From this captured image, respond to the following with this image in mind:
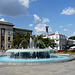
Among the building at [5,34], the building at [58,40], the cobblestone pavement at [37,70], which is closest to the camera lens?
the cobblestone pavement at [37,70]

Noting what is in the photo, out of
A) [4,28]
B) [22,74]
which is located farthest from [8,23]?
[22,74]

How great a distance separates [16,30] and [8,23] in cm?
668

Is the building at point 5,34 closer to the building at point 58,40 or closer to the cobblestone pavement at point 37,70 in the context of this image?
the building at point 58,40

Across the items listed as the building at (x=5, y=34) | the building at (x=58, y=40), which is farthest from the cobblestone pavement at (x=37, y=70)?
the building at (x=58, y=40)

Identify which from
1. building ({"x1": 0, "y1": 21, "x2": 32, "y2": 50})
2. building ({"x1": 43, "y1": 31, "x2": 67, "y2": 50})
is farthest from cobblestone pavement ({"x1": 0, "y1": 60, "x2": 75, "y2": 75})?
building ({"x1": 43, "y1": 31, "x2": 67, "y2": 50})

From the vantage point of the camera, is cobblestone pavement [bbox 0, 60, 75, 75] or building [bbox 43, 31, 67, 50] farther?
building [bbox 43, 31, 67, 50]

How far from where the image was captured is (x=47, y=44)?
4672cm

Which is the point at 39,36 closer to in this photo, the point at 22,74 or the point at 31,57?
the point at 31,57

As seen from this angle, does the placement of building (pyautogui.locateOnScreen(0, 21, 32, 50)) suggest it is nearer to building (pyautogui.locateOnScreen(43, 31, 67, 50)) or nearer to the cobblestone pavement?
building (pyautogui.locateOnScreen(43, 31, 67, 50))

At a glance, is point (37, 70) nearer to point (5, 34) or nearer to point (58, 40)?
point (5, 34)

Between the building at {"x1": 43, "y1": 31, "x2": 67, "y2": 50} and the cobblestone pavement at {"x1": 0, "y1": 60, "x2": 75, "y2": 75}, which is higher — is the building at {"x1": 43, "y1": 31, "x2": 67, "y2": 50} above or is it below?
above

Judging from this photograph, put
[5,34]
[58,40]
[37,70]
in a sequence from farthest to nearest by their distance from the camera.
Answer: [58,40], [5,34], [37,70]

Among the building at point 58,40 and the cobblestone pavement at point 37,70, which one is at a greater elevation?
the building at point 58,40

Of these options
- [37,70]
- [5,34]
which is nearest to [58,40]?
[5,34]
